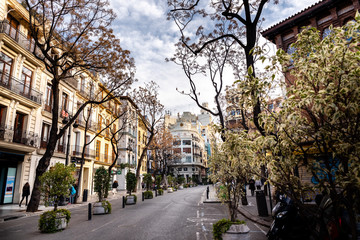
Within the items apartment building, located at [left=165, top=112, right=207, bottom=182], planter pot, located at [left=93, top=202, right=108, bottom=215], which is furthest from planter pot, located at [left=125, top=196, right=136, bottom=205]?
apartment building, located at [left=165, top=112, right=207, bottom=182]

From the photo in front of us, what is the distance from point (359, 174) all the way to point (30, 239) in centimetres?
904

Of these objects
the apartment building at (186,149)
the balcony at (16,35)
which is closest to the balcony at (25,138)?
the balcony at (16,35)

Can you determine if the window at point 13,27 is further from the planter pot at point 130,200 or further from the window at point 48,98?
the planter pot at point 130,200

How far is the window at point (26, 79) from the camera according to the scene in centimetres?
1898

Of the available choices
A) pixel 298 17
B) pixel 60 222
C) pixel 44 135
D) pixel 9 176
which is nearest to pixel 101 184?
pixel 60 222

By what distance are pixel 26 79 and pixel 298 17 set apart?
21.7 metres

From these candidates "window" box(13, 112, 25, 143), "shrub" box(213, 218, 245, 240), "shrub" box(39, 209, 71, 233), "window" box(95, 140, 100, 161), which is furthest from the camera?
"window" box(95, 140, 100, 161)

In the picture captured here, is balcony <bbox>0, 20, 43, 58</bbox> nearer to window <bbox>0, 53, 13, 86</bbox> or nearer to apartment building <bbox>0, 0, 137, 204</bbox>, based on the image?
apartment building <bbox>0, 0, 137, 204</bbox>

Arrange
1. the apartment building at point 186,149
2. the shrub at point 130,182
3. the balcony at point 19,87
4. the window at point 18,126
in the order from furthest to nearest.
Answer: the apartment building at point 186,149
the shrub at point 130,182
the window at point 18,126
the balcony at point 19,87

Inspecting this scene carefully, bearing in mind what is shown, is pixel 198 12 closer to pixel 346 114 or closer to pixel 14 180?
pixel 346 114

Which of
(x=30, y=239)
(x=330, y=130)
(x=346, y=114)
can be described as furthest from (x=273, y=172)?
(x=30, y=239)

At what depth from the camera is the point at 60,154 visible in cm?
2303

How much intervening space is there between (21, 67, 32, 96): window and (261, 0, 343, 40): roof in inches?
773

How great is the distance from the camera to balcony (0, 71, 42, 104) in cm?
1694
